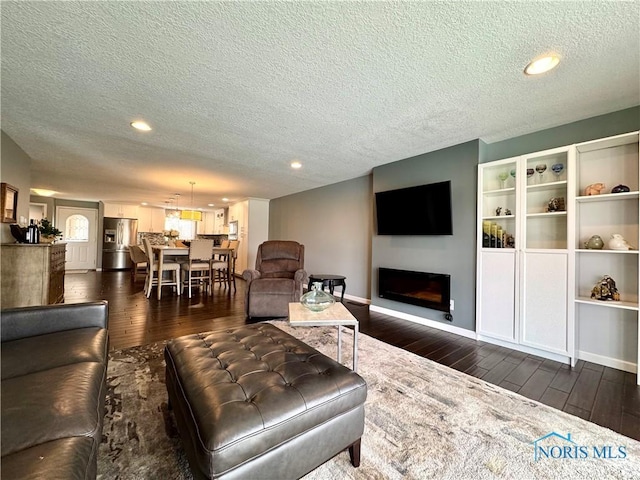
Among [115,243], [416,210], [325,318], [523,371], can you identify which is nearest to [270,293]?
[325,318]

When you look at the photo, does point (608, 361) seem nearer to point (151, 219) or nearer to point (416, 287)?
point (416, 287)

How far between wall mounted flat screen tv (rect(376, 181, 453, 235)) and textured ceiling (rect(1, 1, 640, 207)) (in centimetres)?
58

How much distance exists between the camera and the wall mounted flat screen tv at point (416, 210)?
10.9 feet

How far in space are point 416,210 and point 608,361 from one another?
2361 millimetres

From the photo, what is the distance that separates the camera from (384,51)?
5.35 feet

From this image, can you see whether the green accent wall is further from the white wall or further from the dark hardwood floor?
the white wall

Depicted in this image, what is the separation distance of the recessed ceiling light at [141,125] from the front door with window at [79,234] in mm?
7591

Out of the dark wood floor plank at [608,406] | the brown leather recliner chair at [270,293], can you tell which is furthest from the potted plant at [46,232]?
the dark wood floor plank at [608,406]

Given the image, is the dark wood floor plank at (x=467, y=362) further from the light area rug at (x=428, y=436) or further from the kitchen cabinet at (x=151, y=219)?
the kitchen cabinet at (x=151, y=219)

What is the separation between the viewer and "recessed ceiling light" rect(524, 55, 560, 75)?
1701mm

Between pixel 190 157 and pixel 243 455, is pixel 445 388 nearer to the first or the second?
pixel 243 455

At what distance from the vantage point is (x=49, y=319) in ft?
5.41

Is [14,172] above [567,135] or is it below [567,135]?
below

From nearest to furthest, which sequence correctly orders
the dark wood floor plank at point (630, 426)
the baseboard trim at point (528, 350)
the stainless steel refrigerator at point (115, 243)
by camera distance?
the dark wood floor plank at point (630, 426)
the baseboard trim at point (528, 350)
the stainless steel refrigerator at point (115, 243)
